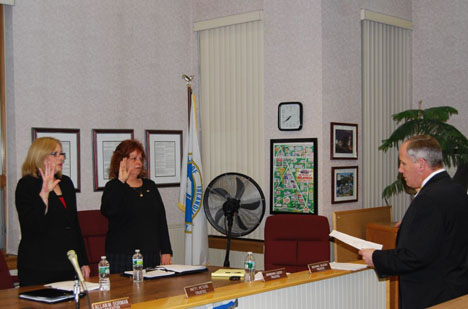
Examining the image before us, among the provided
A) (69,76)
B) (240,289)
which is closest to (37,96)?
(69,76)

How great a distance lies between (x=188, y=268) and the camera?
164 inches

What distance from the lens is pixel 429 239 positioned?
3.03 m

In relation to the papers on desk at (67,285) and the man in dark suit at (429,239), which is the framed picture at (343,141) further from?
the papers on desk at (67,285)

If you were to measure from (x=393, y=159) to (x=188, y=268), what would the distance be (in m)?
3.29

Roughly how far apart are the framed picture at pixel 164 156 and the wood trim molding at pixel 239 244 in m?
0.74

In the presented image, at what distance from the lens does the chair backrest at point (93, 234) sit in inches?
199

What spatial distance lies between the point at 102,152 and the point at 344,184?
7.76ft

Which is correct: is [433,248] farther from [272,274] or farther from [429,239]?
[272,274]

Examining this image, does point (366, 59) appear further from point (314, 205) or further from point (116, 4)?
point (116, 4)

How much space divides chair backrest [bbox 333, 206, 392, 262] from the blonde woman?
269 cm

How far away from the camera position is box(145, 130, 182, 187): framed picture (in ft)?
21.0

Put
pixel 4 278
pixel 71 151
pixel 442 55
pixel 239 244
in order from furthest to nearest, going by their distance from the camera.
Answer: pixel 442 55
pixel 239 244
pixel 71 151
pixel 4 278

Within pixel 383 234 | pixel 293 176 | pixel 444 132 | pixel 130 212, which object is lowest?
pixel 383 234

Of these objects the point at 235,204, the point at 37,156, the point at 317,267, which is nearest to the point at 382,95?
the point at 235,204
